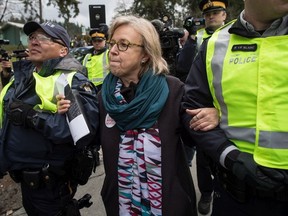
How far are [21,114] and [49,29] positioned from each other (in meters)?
0.70

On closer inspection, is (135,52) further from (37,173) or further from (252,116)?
(37,173)

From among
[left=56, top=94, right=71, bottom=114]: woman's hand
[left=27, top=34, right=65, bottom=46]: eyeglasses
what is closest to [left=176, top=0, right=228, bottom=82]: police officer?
[left=27, top=34, right=65, bottom=46]: eyeglasses

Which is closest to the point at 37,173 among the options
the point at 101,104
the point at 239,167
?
the point at 101,104

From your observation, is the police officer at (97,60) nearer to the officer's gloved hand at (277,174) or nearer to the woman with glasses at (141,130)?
the woman with glasses at (141,130)

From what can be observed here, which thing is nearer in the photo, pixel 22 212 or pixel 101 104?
pixel 101 104

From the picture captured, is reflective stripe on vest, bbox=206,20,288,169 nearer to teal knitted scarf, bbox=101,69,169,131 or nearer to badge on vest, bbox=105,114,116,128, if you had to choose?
teal knitted scarf, bbox=101,69,169,131

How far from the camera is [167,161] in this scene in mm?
1880

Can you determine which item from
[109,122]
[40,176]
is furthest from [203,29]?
[40,176]

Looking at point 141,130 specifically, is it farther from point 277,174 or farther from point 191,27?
point 191,27

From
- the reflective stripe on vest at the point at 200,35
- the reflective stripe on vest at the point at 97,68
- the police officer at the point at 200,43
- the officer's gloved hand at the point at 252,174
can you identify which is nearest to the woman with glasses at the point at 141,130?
the officer's gloved hand at the point at 252,174

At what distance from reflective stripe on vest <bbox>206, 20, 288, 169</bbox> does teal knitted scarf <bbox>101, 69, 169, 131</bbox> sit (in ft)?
1.14

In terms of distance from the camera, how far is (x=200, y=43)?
10.5 feet

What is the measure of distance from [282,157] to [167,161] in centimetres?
68

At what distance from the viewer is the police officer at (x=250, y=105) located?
1394 millimetres
